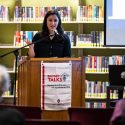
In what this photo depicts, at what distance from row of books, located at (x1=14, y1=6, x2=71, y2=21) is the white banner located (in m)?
2.53

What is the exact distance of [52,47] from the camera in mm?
4121

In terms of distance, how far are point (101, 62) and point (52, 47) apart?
6.45 feet

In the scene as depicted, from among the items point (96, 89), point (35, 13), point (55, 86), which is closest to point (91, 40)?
point (96, 89)

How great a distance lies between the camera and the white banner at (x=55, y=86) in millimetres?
3527

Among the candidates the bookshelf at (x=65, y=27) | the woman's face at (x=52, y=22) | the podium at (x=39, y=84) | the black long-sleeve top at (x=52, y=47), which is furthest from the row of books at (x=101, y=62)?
the podium at (x=39, y=84)

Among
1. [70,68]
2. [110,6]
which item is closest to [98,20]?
[110,6]

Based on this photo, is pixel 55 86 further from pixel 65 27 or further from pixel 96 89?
pixel 65 27

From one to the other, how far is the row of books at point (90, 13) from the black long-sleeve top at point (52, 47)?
1808 millimetres

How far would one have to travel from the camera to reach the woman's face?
13.4ft

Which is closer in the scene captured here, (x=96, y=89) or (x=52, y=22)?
(x=52, y=22)

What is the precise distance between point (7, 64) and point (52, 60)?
295 centimetres

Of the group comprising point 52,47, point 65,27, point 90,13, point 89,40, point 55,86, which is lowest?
point 55,86

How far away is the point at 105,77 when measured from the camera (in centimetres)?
620

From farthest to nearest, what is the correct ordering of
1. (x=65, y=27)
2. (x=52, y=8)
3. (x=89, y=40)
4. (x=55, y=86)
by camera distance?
1. (x=65, y=27)
2. (x=52, y=8)
3. (x=89, y=40)
4. (x=55, y=86)
